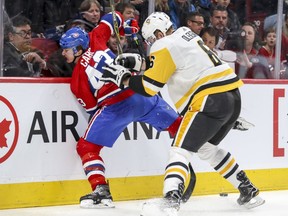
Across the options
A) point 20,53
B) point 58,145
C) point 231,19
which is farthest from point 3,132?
point 231,19

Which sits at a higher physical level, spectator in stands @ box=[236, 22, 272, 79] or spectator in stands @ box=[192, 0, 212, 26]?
spectator in stands @ box=[192, 0, 212, 26]

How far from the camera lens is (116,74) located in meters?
4.42

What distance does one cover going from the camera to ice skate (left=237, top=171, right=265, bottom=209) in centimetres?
481

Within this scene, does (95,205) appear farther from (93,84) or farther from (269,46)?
(269,46)

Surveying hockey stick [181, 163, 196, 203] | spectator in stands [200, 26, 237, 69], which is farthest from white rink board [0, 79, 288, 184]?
spectator in stands [200, 26, 237, 69]

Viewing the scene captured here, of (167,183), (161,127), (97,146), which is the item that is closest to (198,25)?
(161,127)

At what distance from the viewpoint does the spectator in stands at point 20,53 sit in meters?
4.69

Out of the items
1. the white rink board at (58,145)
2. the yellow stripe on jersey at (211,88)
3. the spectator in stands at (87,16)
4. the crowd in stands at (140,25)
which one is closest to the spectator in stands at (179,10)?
the crowd in stands at (140,25)

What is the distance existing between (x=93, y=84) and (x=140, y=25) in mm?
674

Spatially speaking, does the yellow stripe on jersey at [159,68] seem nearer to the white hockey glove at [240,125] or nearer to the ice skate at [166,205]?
the ice skate at [166,205]

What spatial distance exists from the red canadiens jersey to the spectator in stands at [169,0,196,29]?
2.39 ft

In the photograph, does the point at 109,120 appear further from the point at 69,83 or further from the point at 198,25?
the point at 198,25

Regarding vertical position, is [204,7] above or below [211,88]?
above

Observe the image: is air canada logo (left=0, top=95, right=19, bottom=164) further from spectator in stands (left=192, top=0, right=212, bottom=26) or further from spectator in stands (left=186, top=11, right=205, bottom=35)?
spectator in stands (left=192, top=0, right=212, bottom=26)
